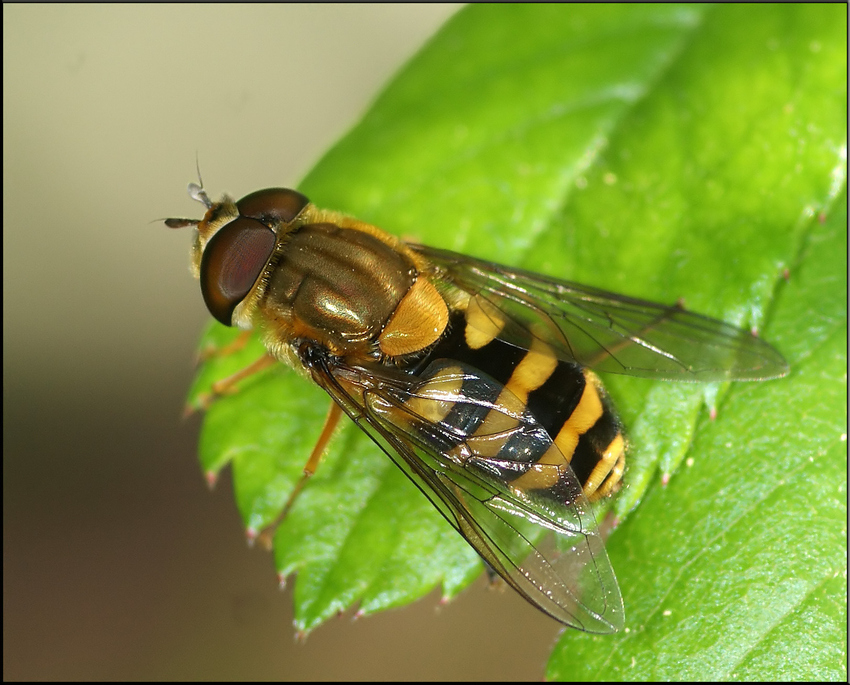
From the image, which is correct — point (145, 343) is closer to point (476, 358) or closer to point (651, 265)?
point (476, 358)

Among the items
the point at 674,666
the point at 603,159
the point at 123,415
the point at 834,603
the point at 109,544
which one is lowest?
the point at 109,544

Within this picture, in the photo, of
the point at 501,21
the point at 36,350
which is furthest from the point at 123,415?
the point at 501,21

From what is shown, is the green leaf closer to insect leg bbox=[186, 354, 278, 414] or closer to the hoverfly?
insect leg bbox=[186, 354, 278, 414]

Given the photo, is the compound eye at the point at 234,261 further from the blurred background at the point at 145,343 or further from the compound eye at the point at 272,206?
the blurred background at the point at 145,343

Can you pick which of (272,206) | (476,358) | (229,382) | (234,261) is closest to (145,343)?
(229,382)

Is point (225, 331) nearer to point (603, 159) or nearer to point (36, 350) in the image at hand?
point (603, 159)

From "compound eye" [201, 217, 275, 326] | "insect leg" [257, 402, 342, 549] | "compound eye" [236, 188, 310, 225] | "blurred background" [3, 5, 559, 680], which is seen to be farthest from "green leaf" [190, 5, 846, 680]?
"blurred background" [3, 5, 559, 680]
